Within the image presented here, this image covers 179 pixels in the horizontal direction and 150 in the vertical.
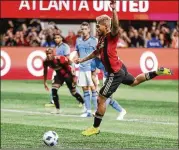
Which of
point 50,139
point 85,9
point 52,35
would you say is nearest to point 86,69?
point 50,139

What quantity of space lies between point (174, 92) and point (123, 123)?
336 inches

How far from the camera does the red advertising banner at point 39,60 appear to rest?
99.6 ft

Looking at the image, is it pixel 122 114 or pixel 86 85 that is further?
pixel 86 85

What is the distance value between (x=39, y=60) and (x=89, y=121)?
38.7ft

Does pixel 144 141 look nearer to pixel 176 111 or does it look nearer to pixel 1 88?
pixel 176 111

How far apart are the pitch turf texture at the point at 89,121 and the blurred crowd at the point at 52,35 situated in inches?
171

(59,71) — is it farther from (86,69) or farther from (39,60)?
(39,60)

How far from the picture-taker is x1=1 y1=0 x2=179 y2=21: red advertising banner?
31703 mm

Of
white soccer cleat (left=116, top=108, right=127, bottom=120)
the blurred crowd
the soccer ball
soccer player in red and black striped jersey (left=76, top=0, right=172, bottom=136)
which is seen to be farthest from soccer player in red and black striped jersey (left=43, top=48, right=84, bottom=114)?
the blurred crowd

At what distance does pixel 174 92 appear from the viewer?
26.8m

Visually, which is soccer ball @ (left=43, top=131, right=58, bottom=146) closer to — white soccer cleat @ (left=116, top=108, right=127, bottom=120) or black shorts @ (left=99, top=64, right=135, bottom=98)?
black shorts @ (left=99, top=64, right=135, bottom=98)

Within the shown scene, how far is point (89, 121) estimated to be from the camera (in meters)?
19.0

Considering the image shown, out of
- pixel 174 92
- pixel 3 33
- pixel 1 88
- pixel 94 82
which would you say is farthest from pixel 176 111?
pixel 3 33

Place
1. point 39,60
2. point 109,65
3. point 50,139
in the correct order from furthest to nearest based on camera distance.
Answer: point 39,60
point 50,139
point 109,65
